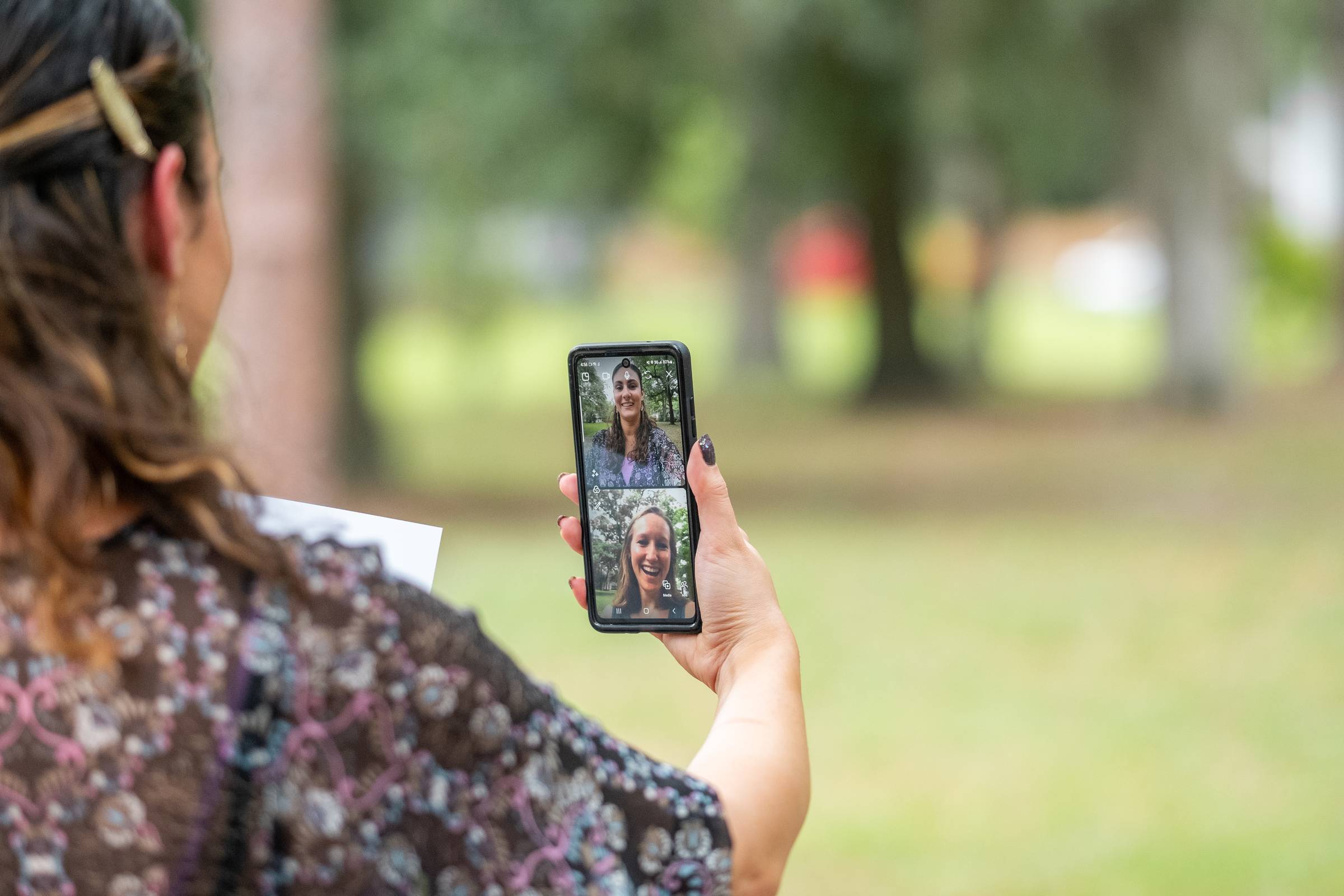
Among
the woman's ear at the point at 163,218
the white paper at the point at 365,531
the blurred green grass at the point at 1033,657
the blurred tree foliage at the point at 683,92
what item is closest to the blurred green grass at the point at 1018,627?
the blurred green grass at the point at 1033,657

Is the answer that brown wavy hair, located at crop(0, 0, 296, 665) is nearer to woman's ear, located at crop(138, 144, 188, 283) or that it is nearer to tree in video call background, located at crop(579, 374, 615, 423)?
woman's ear, located at crop(138, 144, 188, 283)

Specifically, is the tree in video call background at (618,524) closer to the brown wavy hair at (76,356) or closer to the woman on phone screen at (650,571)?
the woman on phone screen at (650,571)

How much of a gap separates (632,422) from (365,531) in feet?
1.32

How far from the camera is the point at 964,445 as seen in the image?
55.0 ft

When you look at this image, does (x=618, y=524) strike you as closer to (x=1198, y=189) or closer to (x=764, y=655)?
(x=764, y=655)

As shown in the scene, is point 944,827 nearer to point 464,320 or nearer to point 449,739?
point 449,739

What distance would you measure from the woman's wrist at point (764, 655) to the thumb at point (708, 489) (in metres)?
0.11

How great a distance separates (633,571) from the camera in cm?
172

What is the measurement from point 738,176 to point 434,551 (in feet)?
54.4

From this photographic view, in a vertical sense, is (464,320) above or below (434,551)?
above

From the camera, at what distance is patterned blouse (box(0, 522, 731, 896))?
1.16 m

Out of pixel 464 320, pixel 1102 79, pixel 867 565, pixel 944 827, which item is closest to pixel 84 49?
pixel 944 827

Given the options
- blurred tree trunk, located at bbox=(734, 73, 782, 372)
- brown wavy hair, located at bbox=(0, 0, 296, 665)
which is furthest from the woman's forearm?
blurred tree trunk, located at bbox=(734, 73, 782, 372)

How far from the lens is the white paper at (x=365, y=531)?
1.29 m
